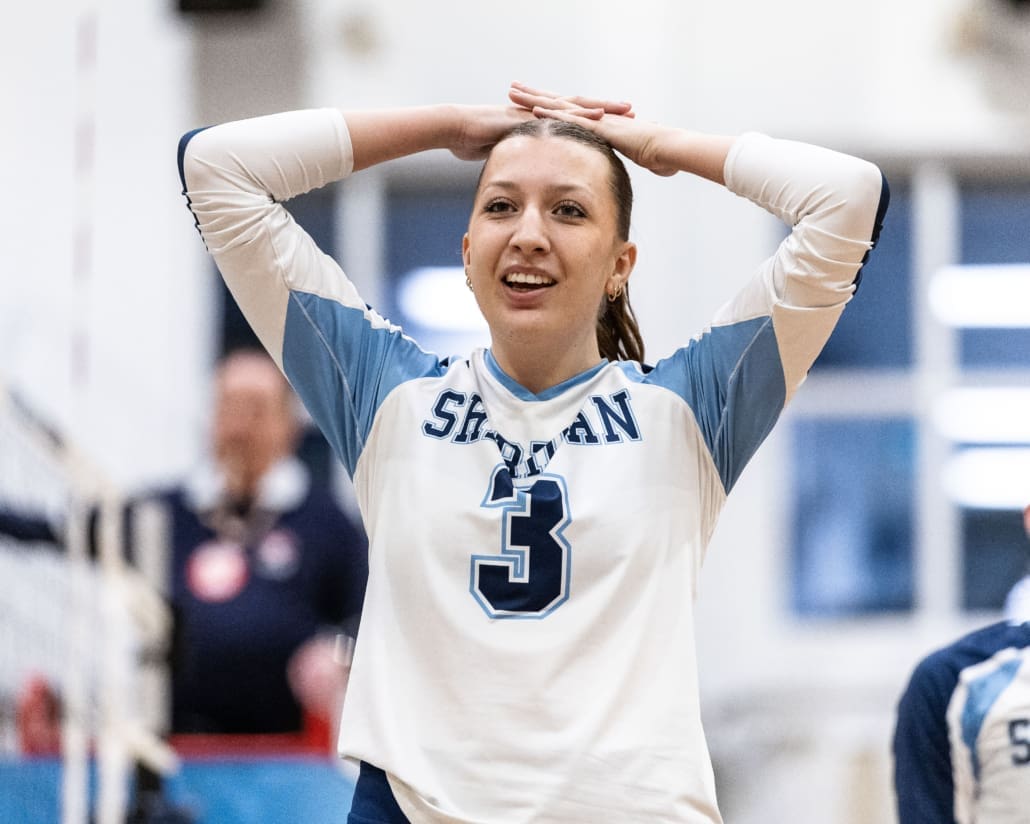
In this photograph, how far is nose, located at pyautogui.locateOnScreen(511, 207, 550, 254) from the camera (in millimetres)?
2201

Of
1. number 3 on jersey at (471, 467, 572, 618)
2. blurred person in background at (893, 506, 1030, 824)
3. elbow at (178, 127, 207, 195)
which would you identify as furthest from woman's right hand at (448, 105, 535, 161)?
blurred person in background at (893, 506, 1030, 824)

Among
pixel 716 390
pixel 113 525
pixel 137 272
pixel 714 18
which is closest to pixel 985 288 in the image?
pixel 714 18

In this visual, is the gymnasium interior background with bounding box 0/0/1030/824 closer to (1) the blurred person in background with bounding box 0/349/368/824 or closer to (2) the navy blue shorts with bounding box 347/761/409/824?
(1) the blurred person in background with bounding box 0/349/368/824

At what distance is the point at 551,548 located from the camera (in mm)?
2125

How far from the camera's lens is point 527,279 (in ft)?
7.33

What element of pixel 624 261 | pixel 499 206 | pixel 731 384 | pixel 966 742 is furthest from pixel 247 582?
pixel 731 384

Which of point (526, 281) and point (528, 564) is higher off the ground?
point (526, 281)

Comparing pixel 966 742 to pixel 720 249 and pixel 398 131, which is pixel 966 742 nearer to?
pixel 398 131

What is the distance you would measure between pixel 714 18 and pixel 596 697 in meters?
6.39

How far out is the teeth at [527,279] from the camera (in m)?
2.23

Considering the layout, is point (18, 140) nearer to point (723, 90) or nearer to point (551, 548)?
point (723, 90)

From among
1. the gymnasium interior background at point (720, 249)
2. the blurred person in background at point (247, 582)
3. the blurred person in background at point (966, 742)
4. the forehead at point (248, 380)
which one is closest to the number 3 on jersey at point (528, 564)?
the blurred person in background at point (966, 742)

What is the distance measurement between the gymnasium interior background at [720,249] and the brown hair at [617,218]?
5081 mm

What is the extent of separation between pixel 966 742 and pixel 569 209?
1539 millimetres
